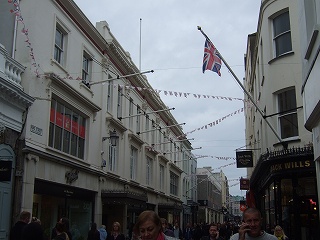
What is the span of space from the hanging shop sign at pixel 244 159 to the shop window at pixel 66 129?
857 cm

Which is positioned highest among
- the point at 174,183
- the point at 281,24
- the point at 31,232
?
the point at 281,24

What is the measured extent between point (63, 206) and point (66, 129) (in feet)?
11.2

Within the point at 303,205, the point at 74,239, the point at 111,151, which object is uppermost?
the point at 111,151

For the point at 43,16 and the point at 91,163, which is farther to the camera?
the point at 91,163

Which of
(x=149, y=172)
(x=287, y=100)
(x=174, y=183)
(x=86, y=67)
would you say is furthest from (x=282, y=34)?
(x=174, y=183)

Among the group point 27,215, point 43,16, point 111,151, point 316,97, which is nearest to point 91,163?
point 111,151

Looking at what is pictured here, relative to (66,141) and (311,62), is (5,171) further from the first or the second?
(311,62)

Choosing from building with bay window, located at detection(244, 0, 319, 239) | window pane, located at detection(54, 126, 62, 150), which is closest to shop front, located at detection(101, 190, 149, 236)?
window pane, located at detection(54, 126, 62, 150)

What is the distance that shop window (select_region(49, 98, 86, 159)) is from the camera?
17.8 metres

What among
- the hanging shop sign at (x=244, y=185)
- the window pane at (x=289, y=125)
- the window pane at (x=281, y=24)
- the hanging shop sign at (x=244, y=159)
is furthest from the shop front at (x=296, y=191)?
the hanging shop sign at (x=244, y=185)

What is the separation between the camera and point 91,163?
21484 millimetres

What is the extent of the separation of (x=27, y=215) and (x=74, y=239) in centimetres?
1069

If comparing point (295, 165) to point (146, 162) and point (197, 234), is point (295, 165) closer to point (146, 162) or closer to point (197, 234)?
point (197, 234)

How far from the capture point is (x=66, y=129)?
62.6ft
